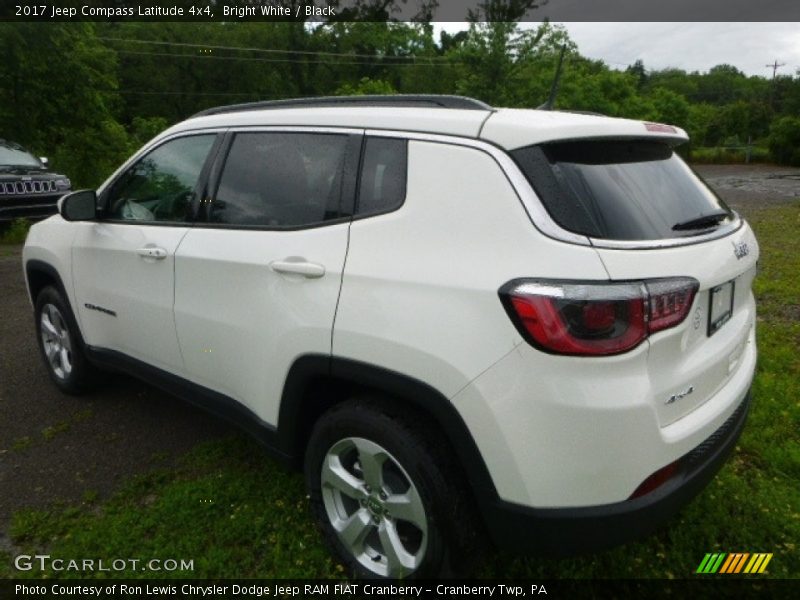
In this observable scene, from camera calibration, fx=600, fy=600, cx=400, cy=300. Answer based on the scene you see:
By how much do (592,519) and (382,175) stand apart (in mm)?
1331

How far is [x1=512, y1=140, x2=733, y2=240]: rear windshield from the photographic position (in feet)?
5.97

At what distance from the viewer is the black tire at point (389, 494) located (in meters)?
2.00

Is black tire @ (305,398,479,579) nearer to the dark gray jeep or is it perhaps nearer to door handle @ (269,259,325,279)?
door handle @ (269,259,325,279)

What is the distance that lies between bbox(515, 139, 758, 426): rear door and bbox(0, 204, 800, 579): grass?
0.83 meters

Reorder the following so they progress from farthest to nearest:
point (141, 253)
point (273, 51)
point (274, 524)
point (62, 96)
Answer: point (273, 51), point (62, 96), point (141, 253), point (274, 524)

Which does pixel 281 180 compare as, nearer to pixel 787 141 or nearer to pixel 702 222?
pixel 702 222

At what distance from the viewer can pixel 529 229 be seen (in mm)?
1772

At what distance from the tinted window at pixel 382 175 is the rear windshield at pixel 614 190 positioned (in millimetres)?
427

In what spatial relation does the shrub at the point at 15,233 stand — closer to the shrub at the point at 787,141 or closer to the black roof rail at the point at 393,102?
the black roof rail at the point at 393,102

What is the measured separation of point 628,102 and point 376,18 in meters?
22.5

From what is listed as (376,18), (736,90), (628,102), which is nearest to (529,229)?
(628,102)

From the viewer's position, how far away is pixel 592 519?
Result: 70.2 inches

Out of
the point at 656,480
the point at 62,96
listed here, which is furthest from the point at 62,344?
the point at 62,96

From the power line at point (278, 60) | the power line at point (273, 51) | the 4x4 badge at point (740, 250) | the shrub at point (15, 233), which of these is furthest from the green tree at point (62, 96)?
the power line at point (278, 60)
